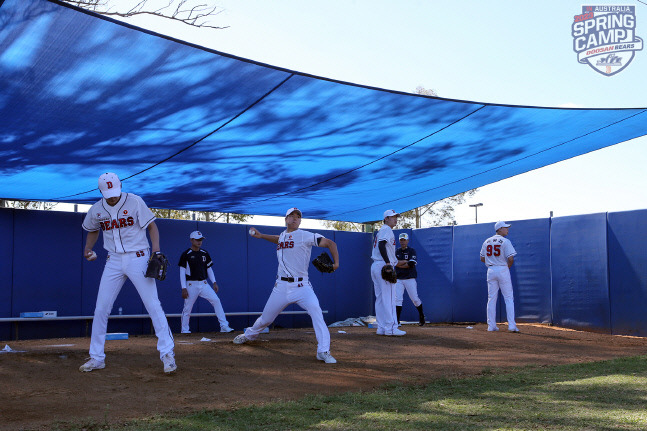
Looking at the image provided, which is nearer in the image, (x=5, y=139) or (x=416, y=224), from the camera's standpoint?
(x=5, y=139)

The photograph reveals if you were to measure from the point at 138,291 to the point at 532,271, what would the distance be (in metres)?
9.86

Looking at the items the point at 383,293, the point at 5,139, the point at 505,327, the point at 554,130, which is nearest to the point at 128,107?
the point at 5,139

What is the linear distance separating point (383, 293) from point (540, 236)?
5151mm

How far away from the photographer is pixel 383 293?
399 inches

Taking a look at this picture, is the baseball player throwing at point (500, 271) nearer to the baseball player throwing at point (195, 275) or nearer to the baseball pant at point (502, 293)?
the baseball pant at point (502, 293)

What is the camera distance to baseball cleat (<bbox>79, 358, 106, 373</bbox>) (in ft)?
20.0

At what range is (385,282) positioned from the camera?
397 inches

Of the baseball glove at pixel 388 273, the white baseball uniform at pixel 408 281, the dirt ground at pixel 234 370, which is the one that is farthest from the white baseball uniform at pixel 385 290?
the white baseball uniform at pixel 408 281

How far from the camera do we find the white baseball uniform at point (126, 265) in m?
6.12

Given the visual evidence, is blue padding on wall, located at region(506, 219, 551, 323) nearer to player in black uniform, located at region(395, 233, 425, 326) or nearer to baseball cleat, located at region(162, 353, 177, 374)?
player in black uniform, located at region(395, 233, 425, 326)

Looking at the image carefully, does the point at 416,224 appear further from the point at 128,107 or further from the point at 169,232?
the point at 128,107

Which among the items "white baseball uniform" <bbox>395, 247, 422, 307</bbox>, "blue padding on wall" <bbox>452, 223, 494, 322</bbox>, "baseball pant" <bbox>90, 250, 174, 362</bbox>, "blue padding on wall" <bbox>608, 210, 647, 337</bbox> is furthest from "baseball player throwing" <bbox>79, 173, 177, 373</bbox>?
"blue padding on wall" <bbox>452, 223, 494, 322</bbox>

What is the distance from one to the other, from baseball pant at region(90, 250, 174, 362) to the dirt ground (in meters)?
0.29

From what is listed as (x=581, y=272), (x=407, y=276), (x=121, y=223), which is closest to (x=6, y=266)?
(x=121, y=223)
